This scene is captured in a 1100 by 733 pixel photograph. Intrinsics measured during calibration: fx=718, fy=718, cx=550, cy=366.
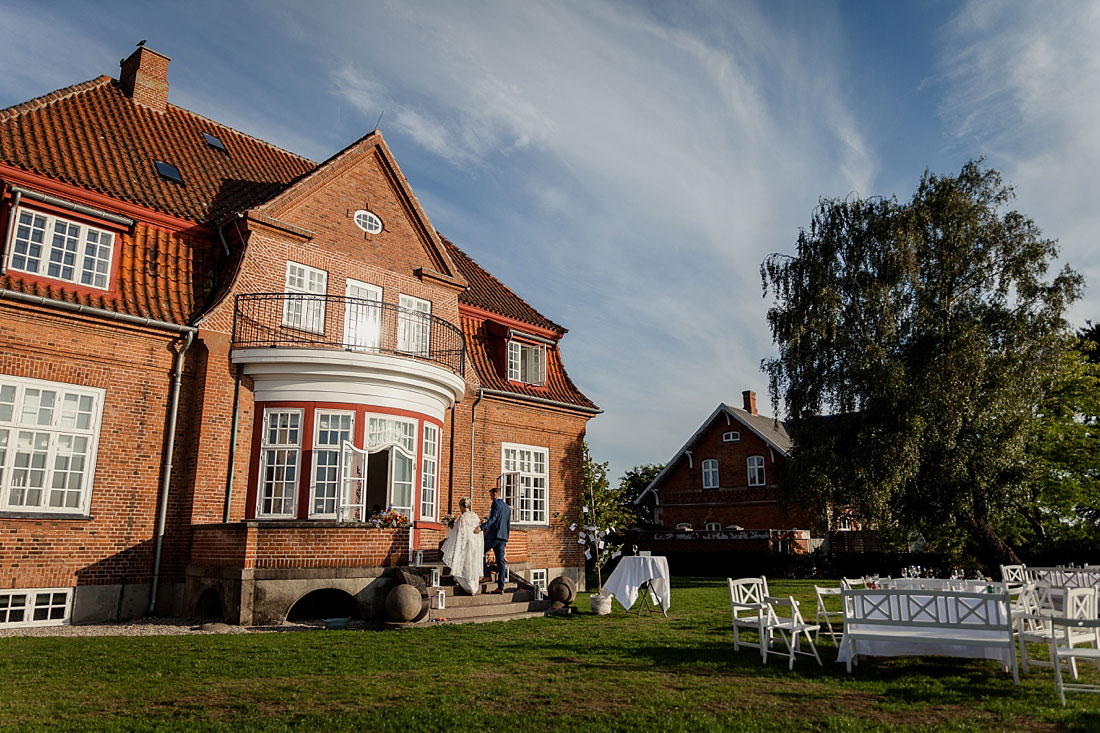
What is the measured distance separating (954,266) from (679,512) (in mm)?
22561

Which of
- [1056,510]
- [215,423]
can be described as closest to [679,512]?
[1056,510]

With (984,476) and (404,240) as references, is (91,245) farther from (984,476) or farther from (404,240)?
(984,476)

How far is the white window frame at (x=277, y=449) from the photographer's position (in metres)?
13.5

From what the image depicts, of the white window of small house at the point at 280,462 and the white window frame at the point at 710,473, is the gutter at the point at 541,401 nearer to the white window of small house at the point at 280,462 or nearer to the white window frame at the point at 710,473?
the white window of small house at the point at 280,462

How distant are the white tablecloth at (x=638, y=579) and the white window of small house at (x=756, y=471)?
2336 centimetres

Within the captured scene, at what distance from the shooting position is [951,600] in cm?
856

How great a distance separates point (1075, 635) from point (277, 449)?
489 inches

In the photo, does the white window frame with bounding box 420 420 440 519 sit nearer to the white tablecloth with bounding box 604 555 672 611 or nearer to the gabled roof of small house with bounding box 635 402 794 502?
the white tablecloth with bounding box 604 555 672 611

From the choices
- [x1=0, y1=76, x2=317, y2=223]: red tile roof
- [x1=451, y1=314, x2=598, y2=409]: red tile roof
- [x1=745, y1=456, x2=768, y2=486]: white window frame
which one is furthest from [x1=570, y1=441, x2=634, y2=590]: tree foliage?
[x1=745, y1=456, x2=768, y2=486]: white window frame

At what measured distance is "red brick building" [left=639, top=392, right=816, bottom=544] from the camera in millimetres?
35312

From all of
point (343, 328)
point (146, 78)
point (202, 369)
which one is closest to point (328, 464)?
point (202, 369)

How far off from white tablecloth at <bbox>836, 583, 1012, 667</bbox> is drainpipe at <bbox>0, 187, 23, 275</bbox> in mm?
13688

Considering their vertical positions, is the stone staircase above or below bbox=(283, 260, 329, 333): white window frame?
below

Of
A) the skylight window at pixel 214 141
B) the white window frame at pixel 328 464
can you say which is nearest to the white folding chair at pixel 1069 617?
the white window frame at pixel 328 464
